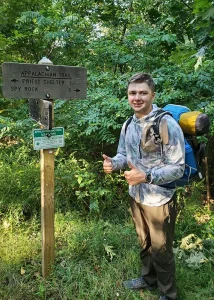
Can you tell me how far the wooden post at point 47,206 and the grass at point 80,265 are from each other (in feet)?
0.46

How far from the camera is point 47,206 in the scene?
8.41ft

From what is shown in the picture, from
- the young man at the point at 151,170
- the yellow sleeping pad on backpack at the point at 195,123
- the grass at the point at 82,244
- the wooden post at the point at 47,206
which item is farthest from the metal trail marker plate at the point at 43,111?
the grass at the point at 82,244

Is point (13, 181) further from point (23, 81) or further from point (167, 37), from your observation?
point (167, 37)

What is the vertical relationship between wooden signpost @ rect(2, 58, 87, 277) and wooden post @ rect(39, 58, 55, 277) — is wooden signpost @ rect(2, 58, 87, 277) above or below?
above

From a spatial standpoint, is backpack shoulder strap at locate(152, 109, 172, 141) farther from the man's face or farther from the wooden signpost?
the wooden signpost

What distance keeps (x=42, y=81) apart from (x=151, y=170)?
119 cm

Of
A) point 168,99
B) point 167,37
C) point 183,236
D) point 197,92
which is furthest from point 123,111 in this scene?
point 183,236

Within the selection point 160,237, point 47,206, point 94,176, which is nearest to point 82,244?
point 47,206

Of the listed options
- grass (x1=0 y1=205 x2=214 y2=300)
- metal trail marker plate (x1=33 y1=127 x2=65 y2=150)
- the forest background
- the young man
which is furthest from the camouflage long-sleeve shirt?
grass (x1=0 y1=205 x2=214 y2=300)

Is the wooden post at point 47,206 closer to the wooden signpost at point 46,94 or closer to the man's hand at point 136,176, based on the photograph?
the wooden signpost at point 46,94

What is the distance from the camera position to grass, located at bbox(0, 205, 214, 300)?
248 centimetres

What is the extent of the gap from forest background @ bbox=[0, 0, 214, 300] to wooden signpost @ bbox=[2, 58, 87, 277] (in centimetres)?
40

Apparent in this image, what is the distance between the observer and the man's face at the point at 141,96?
1984mm

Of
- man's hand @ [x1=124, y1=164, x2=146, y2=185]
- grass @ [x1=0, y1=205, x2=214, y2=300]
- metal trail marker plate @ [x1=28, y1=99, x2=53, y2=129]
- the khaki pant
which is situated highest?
metal trail marker plate @ [x1=28, y1=99, x2=53, y2=129]
